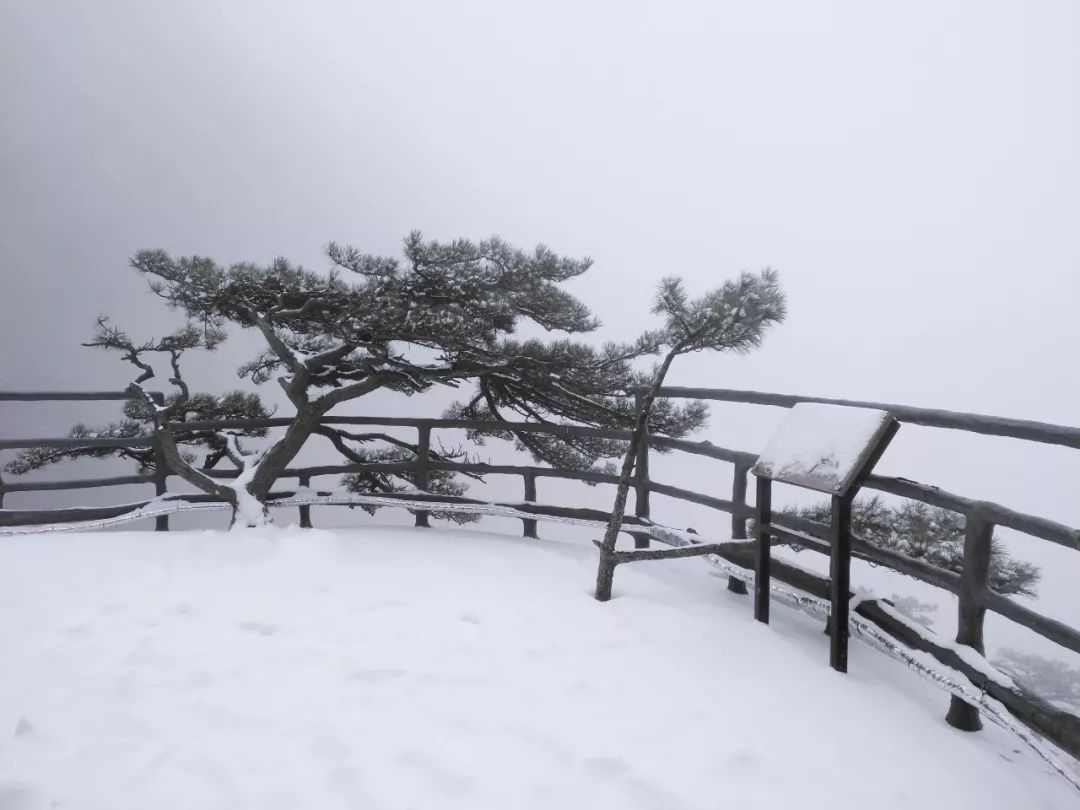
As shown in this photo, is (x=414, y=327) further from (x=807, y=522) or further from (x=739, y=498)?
(x=807, y=522)

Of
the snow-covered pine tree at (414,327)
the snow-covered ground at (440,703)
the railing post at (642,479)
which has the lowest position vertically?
the snow-covered ground at (440,703)

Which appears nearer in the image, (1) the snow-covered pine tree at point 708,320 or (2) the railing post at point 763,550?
(2) the railing post at point 763,550

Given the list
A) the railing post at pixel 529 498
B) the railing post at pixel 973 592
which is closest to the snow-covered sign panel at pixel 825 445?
the railing post at pixel 973 592

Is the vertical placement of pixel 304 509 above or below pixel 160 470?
below

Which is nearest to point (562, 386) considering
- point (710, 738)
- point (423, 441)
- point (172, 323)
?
point (423, 441)

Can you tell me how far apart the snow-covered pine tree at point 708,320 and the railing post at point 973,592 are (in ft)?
4.29

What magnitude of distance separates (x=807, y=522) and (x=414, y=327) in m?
3.10

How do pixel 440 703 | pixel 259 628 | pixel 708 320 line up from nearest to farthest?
1. pixel 440 703
2. pixel 259 628
3. pixel 708 320

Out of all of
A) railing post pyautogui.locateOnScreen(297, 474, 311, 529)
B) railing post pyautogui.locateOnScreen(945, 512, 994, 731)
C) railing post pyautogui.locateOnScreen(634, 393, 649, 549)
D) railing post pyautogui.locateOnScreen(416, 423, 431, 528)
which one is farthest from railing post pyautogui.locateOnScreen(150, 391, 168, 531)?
railing post pyautogui.locateOnScreen(945, 512, 994, 731)

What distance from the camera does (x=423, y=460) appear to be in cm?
453

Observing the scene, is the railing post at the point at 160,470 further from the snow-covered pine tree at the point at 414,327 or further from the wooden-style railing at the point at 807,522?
the snow-covered pine tree at the point at 414,327

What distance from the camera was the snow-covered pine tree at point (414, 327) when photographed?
4418 millimetres

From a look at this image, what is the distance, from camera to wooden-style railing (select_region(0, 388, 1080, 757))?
5.55 ft

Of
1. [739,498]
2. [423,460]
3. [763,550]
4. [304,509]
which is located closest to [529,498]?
[423,460]
